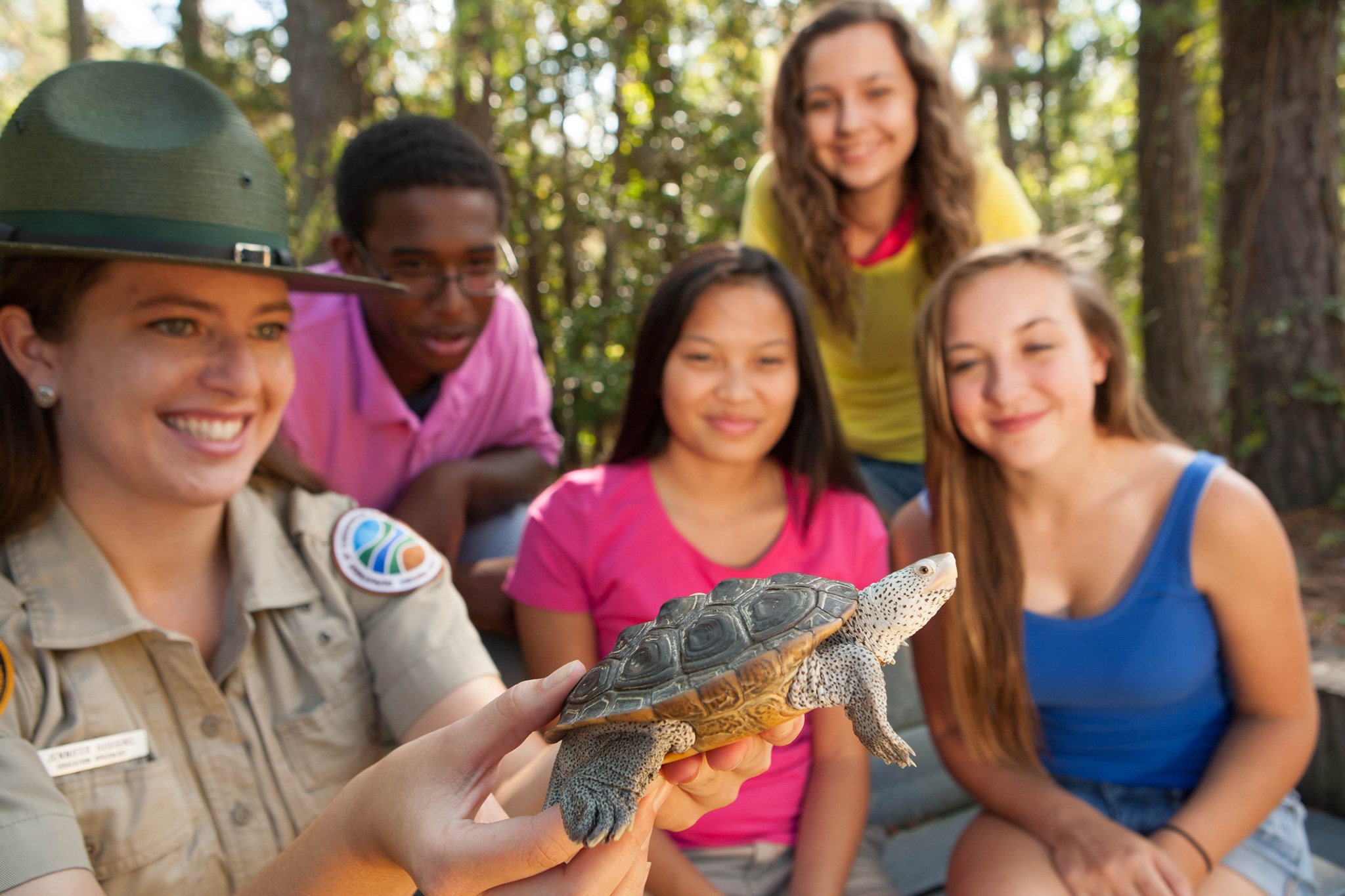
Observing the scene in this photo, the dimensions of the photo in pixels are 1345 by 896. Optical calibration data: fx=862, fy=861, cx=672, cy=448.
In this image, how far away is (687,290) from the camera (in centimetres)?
283

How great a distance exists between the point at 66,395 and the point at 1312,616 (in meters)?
6.35

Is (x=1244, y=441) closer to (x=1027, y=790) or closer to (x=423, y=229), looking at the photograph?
(x=1027, y=790)

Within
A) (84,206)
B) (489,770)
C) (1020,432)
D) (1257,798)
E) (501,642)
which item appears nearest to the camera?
(489,770)

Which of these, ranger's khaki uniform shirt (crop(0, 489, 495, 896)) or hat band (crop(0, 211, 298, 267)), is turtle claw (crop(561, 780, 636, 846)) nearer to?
ranger's khaki uniform shirt (crop(0, 489, 495, 896))

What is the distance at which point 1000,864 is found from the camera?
2525 millimetres

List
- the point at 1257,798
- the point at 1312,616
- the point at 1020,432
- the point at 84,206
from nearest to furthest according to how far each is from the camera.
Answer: the point at 84,206, the point at 1257,798, the point at 1020,432, the point at 1312,616

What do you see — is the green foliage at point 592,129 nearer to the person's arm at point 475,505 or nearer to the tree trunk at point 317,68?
the tree trunk at point 317,68

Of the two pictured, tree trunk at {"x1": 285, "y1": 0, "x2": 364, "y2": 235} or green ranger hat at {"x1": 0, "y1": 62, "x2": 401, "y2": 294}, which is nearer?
green ranger hat at {"x1": 0, "y1": 62, "x2": 401, "y2": 294}

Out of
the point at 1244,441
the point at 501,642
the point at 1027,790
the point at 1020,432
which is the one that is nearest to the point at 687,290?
the point at 1020,432

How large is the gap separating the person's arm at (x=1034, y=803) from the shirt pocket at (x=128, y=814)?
6.77ft

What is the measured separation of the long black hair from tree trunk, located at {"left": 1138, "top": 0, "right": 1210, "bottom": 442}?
22.7ft

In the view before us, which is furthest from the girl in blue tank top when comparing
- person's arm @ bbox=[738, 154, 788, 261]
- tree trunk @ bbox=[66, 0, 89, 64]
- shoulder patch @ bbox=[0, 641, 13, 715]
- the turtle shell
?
tree trunk @ bbox=[66, 0, 89, 64]

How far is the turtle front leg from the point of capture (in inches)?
66.1

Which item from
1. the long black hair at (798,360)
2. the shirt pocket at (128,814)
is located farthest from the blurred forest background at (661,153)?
the shirt pocket at (128,814)
